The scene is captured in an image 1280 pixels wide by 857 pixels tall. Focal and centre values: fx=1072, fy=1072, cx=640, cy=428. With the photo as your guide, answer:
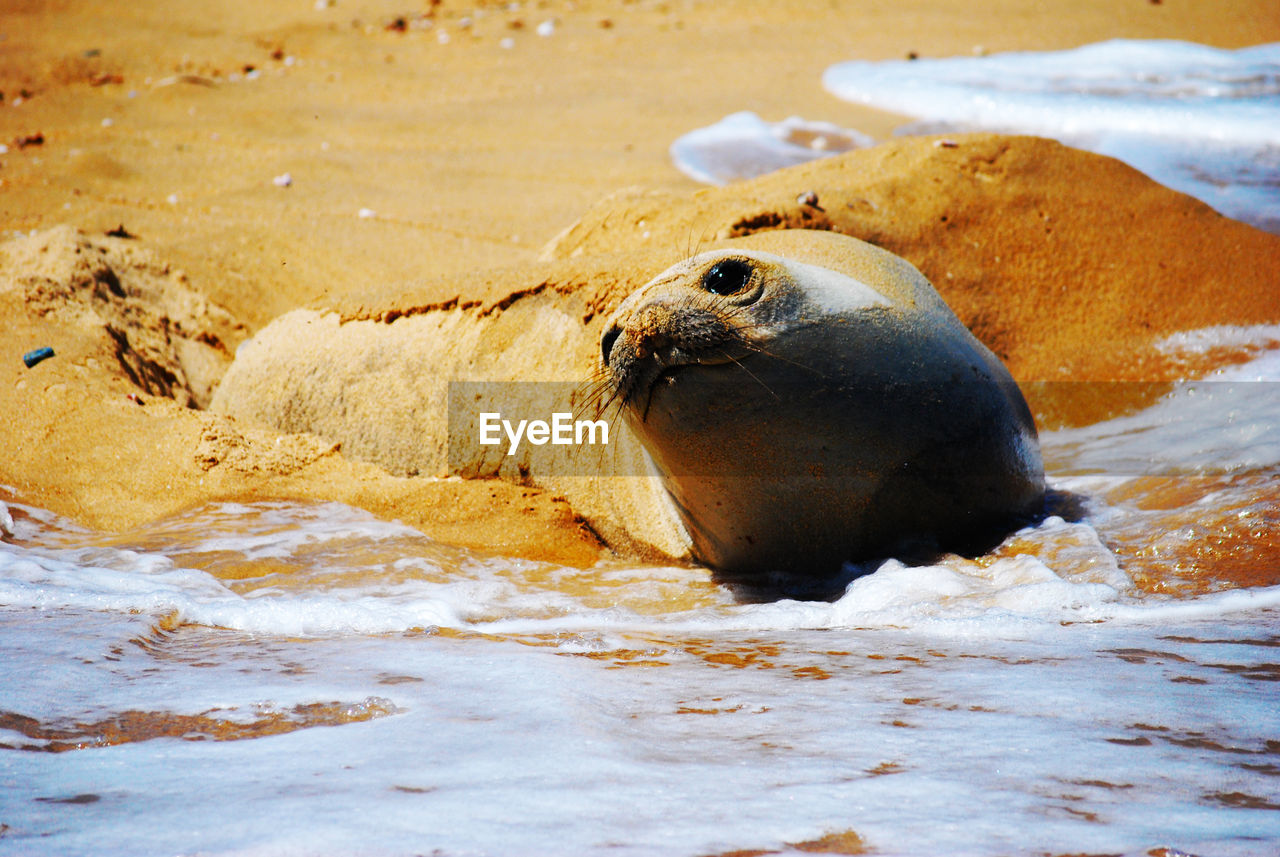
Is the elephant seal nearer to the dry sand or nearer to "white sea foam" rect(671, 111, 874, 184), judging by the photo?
the dry sand

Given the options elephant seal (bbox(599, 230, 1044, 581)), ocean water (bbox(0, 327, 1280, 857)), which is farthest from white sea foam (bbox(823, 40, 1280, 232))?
ocean water (bbox(0, 327, 1280, 857))

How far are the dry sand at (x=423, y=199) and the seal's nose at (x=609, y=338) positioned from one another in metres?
1.01

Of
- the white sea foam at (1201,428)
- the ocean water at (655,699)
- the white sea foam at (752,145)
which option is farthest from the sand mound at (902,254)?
the white sea foam at (752,145)

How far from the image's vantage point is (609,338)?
2.76 metres

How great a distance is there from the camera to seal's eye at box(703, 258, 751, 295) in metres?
2.57

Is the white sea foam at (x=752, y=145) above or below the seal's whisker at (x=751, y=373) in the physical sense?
above

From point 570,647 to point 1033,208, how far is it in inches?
125

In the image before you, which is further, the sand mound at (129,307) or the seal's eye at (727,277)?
the sand mound at (129,307)

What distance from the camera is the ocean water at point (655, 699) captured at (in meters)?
1.43

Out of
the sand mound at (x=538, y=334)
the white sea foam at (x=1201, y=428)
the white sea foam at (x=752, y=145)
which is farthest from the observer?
the white sea foam at (x=752, y=145)

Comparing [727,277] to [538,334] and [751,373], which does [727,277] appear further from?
[538,334]

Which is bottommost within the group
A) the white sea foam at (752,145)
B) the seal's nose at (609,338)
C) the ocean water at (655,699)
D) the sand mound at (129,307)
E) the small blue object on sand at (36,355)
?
the ocean water at (655,699)

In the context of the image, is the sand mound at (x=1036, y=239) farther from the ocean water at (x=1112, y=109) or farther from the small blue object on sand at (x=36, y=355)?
the small blue object on sand at (x=36, y=355)

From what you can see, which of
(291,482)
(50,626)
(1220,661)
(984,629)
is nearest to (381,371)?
(291,482)
